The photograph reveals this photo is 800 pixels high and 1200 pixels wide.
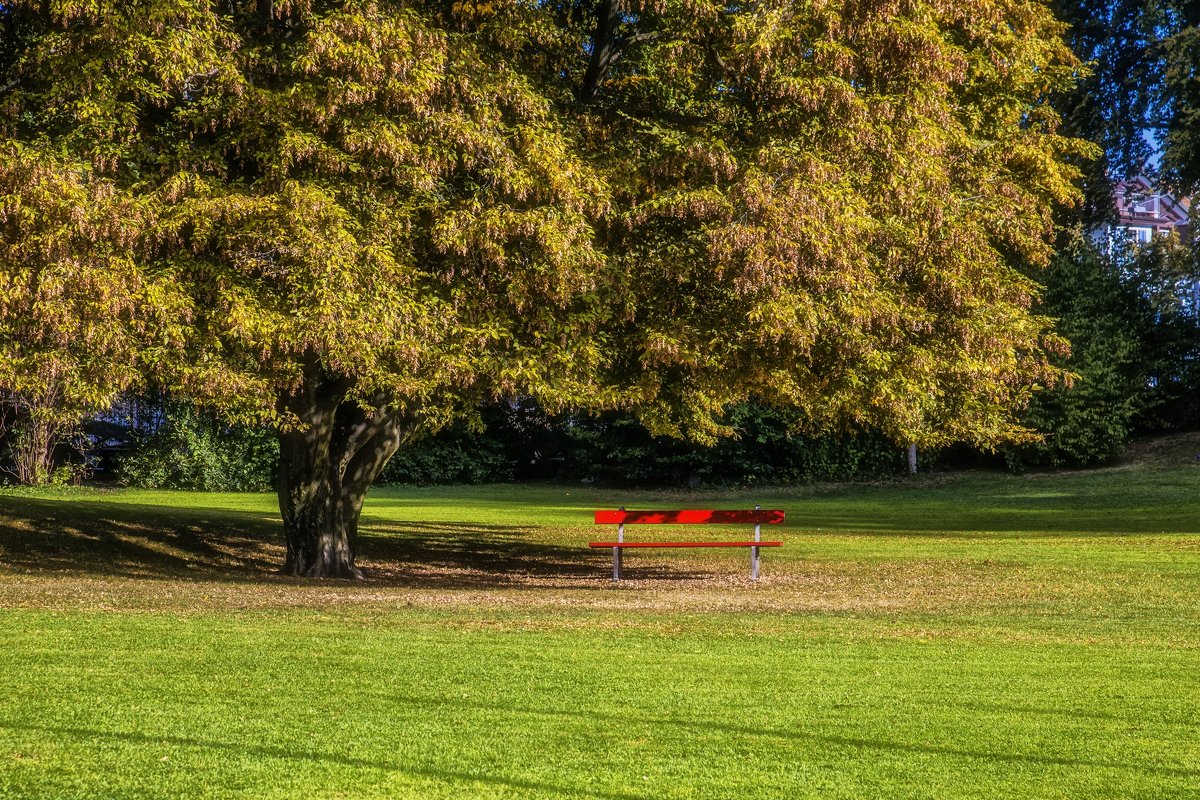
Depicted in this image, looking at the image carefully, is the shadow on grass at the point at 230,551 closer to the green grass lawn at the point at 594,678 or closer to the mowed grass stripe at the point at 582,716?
the green grass lawn at the point at 594,678

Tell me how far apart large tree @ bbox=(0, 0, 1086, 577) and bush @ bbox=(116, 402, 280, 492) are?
2703 centimetres

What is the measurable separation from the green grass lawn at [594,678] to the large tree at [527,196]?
99.3 inches

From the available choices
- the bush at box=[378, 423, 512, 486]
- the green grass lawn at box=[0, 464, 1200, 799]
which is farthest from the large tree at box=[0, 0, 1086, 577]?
the bush at box=[378, 423, 512, 486]

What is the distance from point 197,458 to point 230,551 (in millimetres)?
22924

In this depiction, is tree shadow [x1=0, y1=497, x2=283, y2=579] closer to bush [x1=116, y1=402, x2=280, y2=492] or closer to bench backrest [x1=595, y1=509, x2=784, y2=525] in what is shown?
bench backrest [x1=595, y1=509, x2=784, y2=525]

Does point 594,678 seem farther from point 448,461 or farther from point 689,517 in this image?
point 448,461

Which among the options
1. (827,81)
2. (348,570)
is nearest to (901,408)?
(827,81)

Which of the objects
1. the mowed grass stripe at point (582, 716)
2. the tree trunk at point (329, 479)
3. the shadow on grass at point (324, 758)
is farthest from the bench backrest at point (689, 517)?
the shadow on grass at point (324, 758)

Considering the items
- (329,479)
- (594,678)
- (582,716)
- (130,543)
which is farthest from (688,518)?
(582,716)

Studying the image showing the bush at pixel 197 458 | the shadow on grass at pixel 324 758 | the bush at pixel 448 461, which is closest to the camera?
the shadow on grass at pixel 324 758

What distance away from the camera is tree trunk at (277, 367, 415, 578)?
719 inches

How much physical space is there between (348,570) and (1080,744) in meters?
12.9

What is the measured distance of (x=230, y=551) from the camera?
71.2 ft

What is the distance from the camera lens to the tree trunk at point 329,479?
18.2 metres
